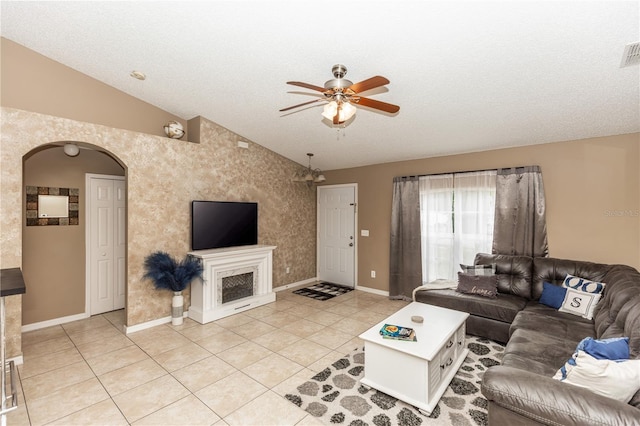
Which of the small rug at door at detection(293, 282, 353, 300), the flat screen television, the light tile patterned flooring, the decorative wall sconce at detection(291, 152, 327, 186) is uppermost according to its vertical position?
the decorative wall sconce at detection(291, 152, 327, 186)

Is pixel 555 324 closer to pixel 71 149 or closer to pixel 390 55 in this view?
pixel 390 55

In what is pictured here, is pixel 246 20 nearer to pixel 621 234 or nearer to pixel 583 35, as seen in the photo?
pixel 583 35

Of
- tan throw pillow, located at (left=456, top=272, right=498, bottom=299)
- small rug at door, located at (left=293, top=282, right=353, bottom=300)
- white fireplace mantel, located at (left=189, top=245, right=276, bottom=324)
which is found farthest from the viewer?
small rug at door, located at (left=293, top=282, right=353, bottom=300)

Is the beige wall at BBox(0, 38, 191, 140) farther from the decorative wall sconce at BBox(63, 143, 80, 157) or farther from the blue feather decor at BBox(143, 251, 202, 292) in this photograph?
the blue feather decor at BBox(143, 251, 202, 292)

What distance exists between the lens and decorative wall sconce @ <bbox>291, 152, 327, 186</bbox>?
5184 millimetres

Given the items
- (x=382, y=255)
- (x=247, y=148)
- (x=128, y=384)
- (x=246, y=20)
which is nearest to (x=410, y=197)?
(x=382, y=255)

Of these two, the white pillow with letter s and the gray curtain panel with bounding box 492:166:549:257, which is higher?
the gray curtain panel with bounding box 492:166:549:257

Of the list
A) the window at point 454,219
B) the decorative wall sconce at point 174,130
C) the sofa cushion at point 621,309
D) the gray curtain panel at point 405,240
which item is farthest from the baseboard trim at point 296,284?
the sofa cushion at point 621,309

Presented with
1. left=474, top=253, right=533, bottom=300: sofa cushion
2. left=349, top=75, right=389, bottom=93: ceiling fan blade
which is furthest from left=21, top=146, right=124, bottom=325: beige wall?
left=474, top=253, right=533, bottom=300: sofa cushion

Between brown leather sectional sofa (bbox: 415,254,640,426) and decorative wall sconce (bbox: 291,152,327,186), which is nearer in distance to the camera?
brown leather sectional sofa (bbox: 415,254,640,426)

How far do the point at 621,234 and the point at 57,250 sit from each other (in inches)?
280

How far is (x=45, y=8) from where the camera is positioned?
2533 mm

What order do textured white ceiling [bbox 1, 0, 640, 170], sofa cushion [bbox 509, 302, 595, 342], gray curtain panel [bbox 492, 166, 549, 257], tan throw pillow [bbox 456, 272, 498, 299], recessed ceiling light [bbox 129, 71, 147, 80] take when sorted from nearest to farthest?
textured white ceiling [bbox 1, 0, 640, 170] → sofa cushion [bbox 509, 302, 595, 342] → recessed ceiling light [bbox 129, 71, 147, 80] → tan throw pillow [bbox 456, 272, 498, 299] → gray curtain panel [bbox 492, 166, 549, 257]

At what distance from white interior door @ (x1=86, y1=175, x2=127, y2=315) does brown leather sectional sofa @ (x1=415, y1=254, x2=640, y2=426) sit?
14.7ft
